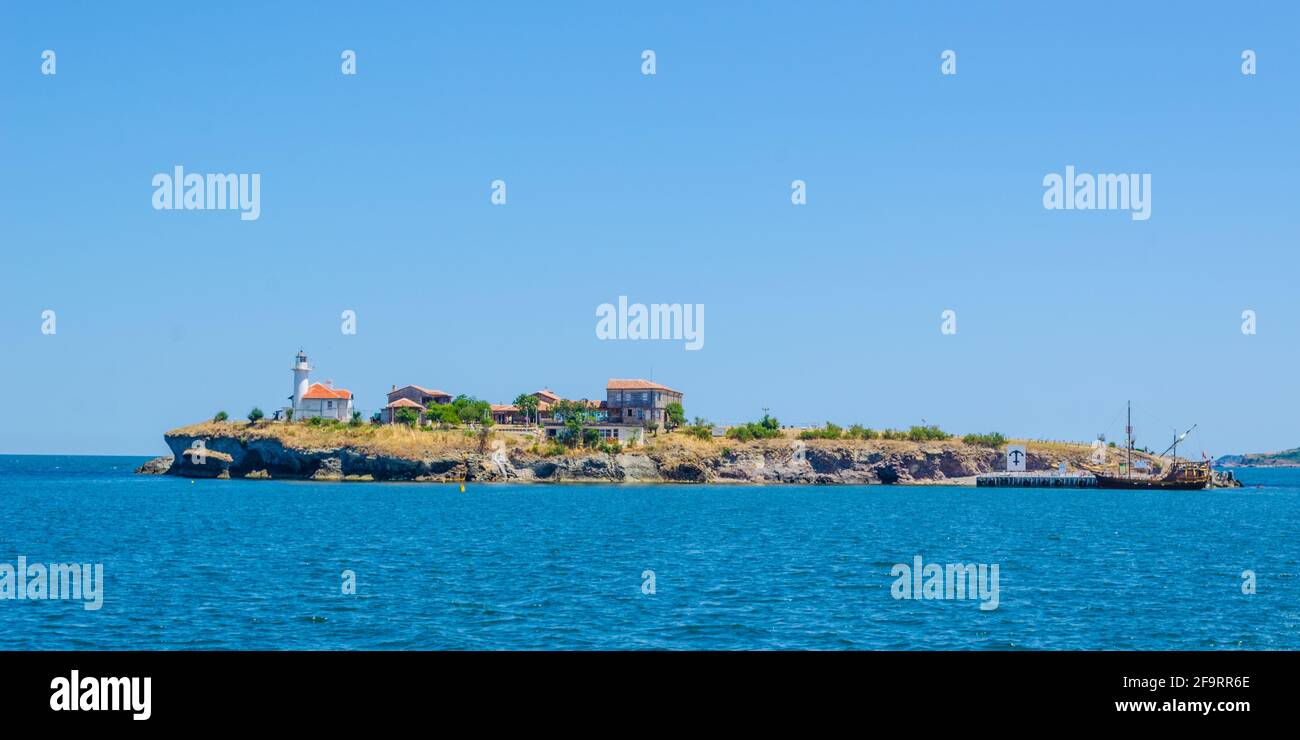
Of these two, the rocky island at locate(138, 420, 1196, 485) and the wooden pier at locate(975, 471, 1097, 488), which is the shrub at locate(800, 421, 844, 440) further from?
the wooden pier at locate(975, 471, 1097, 488)

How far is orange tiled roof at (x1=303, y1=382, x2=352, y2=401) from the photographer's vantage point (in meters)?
185

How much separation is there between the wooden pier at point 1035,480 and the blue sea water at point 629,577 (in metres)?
90.2

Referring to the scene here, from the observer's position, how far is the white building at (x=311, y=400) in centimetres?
18438

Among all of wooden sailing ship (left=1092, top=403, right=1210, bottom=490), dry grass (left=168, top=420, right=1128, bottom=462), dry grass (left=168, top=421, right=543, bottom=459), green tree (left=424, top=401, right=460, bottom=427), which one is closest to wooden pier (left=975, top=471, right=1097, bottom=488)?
wooden sailing ship (left=1092, top=403, right=1210, bottom=490)

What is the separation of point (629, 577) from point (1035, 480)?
543ft

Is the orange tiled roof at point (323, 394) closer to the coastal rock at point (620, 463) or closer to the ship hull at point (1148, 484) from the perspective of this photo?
the coastal rock at point (620, 463)

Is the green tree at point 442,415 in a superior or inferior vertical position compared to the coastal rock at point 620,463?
superior

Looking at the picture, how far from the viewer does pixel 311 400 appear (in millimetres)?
185000

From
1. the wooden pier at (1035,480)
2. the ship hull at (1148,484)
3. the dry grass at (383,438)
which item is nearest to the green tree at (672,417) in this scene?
the dry grass at (383,438)

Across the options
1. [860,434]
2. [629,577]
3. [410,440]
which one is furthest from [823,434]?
[629,577]

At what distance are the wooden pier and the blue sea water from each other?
296ft
